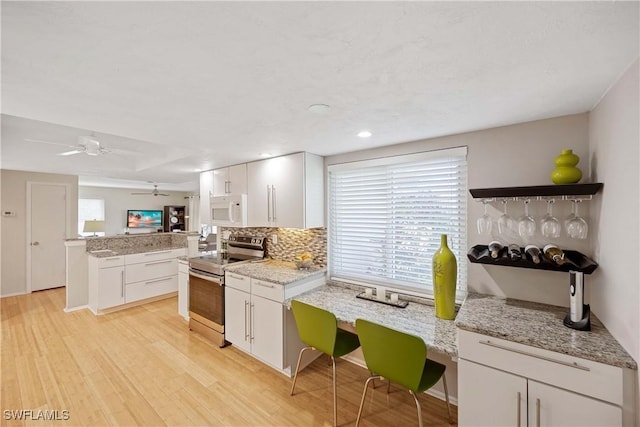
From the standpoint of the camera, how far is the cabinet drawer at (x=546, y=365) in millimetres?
1174

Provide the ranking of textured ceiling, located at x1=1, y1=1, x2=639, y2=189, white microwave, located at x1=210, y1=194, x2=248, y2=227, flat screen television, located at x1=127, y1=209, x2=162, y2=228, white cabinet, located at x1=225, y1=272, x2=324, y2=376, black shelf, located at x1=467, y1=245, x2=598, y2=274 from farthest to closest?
flat screen television, located at x1=127, y1=209, x2=162, y2=228, white microwave, located at x1=210, y1=194, x2=248, y2=227, white cabinet, located at x1=225, y1=272, x2=324, y2=376, black shelf, located at x1=467, y1=245, x2=598, y2=274, textured ceiling, located at x1=1, y1=1, x2=639, y2=189

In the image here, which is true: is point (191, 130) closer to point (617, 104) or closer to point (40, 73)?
point (40, 73)

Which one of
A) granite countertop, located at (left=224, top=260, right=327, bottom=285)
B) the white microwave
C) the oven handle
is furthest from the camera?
the white microwave

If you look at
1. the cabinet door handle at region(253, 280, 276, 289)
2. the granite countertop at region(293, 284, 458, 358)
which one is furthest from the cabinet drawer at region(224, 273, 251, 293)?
the granite countertop at region(293, 284, 458, 358)

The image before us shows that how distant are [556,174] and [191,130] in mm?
2667

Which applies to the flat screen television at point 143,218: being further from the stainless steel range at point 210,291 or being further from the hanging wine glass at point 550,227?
the hanging wine glass at point 550,227

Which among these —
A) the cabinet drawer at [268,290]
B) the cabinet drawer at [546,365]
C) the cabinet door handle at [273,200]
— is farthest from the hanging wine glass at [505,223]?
the cabinet door handle at [273,200]

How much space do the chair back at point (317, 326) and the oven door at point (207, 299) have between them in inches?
52.2

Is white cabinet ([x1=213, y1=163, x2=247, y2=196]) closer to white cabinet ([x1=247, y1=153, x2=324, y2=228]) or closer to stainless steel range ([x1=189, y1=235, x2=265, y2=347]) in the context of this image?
white cabinet ([x1=247, y1=153, x2=324, y2=228])

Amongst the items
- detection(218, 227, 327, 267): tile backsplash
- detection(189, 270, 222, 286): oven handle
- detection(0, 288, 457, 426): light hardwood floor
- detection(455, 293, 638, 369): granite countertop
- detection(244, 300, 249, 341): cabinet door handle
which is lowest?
detection(0, 288, 457, 426): light hardwood floor

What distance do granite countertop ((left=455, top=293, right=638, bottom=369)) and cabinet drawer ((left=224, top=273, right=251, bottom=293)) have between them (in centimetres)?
199

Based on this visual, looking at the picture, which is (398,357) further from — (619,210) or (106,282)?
(106,282)

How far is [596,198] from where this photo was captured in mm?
1601

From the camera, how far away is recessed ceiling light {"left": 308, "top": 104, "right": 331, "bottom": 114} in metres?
1.62
